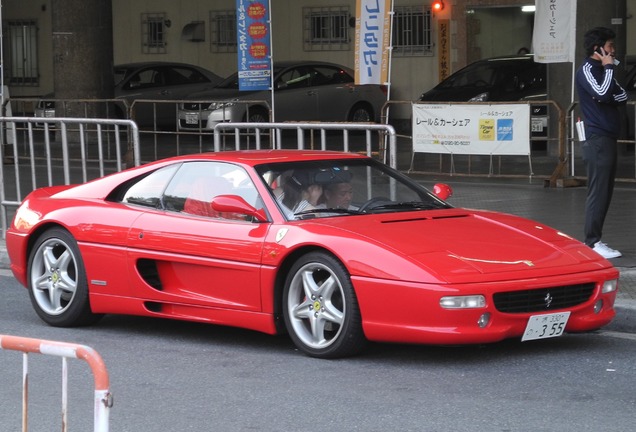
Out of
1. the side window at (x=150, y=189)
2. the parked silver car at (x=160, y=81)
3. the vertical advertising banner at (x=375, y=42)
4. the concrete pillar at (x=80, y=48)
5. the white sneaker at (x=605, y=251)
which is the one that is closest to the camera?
the side window at (x=150, y=189)

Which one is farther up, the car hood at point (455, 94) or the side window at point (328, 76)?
the side window at point (328, 76)

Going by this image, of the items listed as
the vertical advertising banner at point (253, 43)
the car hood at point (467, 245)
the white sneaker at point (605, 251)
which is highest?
the vertical advertising banner at point (253, 43)

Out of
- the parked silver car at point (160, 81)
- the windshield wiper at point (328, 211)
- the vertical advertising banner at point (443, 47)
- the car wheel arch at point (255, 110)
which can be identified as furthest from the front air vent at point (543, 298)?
the vertical advertising banner at point (443, 47)

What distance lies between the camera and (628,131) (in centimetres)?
2016

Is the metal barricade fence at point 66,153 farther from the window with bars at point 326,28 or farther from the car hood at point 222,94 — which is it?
the window with bars at point 326,28

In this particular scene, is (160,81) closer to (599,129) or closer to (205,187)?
(599,129)

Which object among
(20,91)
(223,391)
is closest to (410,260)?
(223,391)

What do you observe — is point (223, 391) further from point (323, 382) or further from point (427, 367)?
point (427, 367)

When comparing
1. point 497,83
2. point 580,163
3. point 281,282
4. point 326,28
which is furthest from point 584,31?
point 281,282

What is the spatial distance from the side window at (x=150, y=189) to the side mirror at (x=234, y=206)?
0.84 meters

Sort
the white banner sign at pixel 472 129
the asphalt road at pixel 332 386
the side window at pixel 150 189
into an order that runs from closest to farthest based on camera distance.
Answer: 1. the asphalt road at pixel 332 386
2. the side window at pixel 150 189
3. the white banner sign at pixel 472 129

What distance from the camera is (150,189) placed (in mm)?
8703

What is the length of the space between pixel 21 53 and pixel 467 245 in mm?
30485

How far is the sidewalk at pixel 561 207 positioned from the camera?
9.45 meters
